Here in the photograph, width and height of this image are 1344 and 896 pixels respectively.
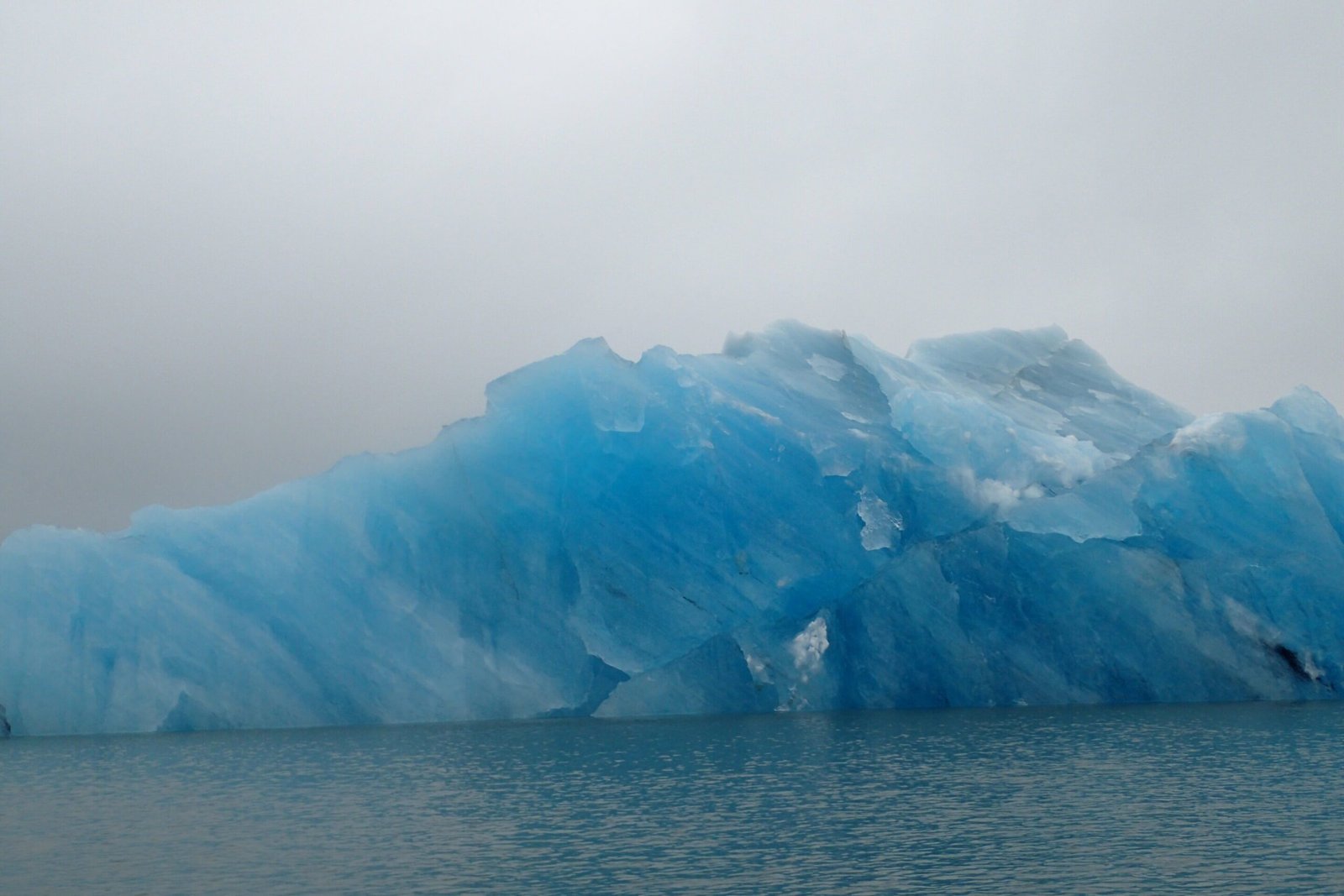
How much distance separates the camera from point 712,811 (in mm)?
12984

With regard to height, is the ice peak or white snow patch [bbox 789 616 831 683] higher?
the ice peak

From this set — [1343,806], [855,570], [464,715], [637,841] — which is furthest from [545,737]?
[1343,806]

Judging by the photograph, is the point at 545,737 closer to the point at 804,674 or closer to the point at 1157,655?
the point at 804,674

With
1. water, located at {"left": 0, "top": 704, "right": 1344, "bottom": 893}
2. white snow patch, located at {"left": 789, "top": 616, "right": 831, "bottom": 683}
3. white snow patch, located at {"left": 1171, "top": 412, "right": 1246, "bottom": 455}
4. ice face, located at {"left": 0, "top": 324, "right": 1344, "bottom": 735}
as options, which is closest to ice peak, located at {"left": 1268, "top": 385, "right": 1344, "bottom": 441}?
ice face, located at {"left": 0, "top": 324, "right": 1344, "bottom": 735}

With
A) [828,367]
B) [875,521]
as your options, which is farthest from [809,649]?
[828,367]

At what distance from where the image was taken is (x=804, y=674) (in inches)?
937

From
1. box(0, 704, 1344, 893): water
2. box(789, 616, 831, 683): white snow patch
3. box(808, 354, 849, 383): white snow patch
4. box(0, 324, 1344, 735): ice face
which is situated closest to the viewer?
box(0, 704, 1344, 893): water

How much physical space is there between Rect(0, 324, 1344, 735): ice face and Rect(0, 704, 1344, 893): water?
2494mm

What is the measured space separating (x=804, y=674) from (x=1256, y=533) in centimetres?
825

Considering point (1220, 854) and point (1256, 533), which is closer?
point (1220, 854)

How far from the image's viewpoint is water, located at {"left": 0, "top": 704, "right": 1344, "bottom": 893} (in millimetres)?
10148

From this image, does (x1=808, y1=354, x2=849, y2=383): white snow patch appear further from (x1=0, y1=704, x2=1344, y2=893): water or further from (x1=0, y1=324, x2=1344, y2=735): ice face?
Answer: (x1=0, y1=704, x2=1344, y2=893): water

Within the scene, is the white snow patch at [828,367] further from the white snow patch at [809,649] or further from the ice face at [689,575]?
the white snow patch at [809,649]

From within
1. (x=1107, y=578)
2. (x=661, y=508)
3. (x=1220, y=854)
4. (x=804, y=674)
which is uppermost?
(x=661, y=508)
